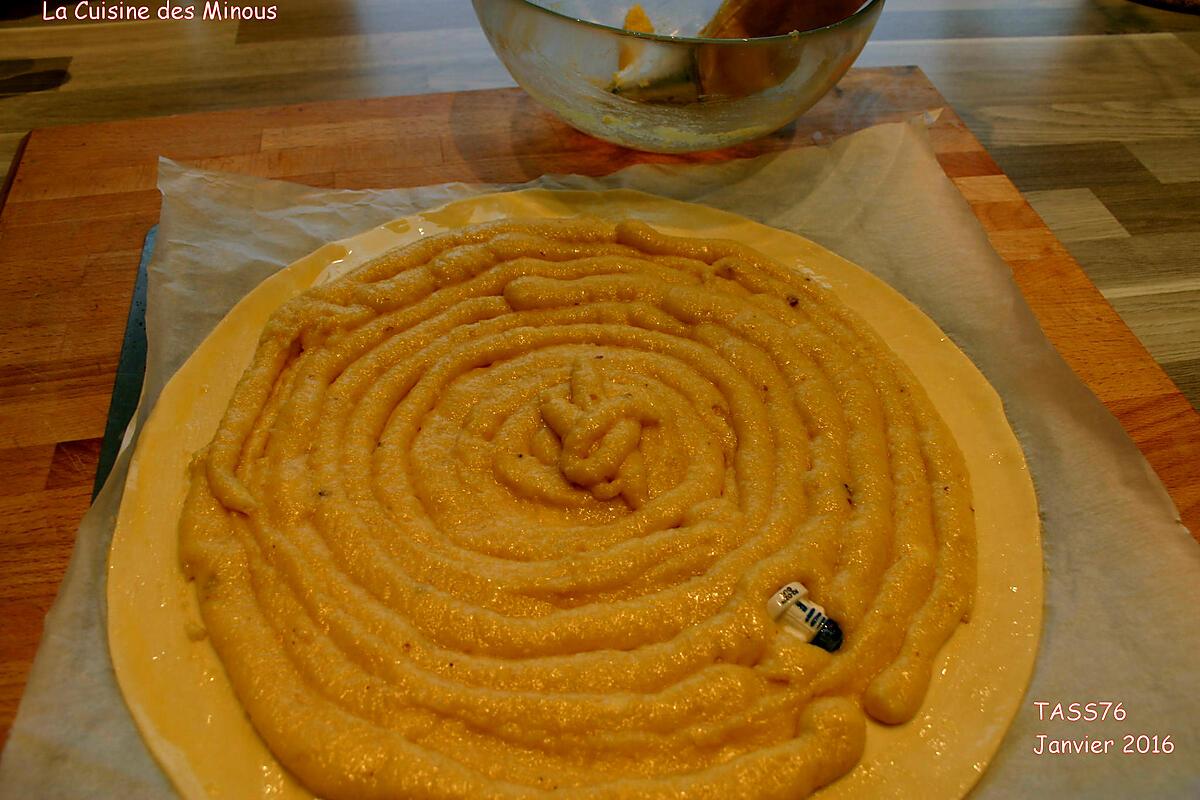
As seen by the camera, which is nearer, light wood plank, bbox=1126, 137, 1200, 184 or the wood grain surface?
the wood grain surface

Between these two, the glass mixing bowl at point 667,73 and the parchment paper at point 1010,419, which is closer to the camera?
the parchment paper at point 1010,419

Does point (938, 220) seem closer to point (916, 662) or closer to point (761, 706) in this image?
point (916, 662)

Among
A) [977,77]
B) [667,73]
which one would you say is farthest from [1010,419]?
[977,77]

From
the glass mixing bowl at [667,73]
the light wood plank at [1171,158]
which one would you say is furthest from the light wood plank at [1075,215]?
→ the glass mixing bowl at [667,73]

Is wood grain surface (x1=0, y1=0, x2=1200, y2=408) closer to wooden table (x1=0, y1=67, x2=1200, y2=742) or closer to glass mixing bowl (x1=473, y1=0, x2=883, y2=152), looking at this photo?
wooden table (x1=0, y1=67, x2=1200, y2=742)

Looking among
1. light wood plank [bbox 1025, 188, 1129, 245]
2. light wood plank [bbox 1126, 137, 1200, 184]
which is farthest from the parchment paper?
light wood plank [bbox 1126, 137, 1200, 184]

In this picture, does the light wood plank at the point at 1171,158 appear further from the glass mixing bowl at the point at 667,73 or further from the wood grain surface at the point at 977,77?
the glass mixing bowl at the point at 667,73

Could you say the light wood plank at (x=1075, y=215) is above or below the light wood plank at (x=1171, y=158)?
below
